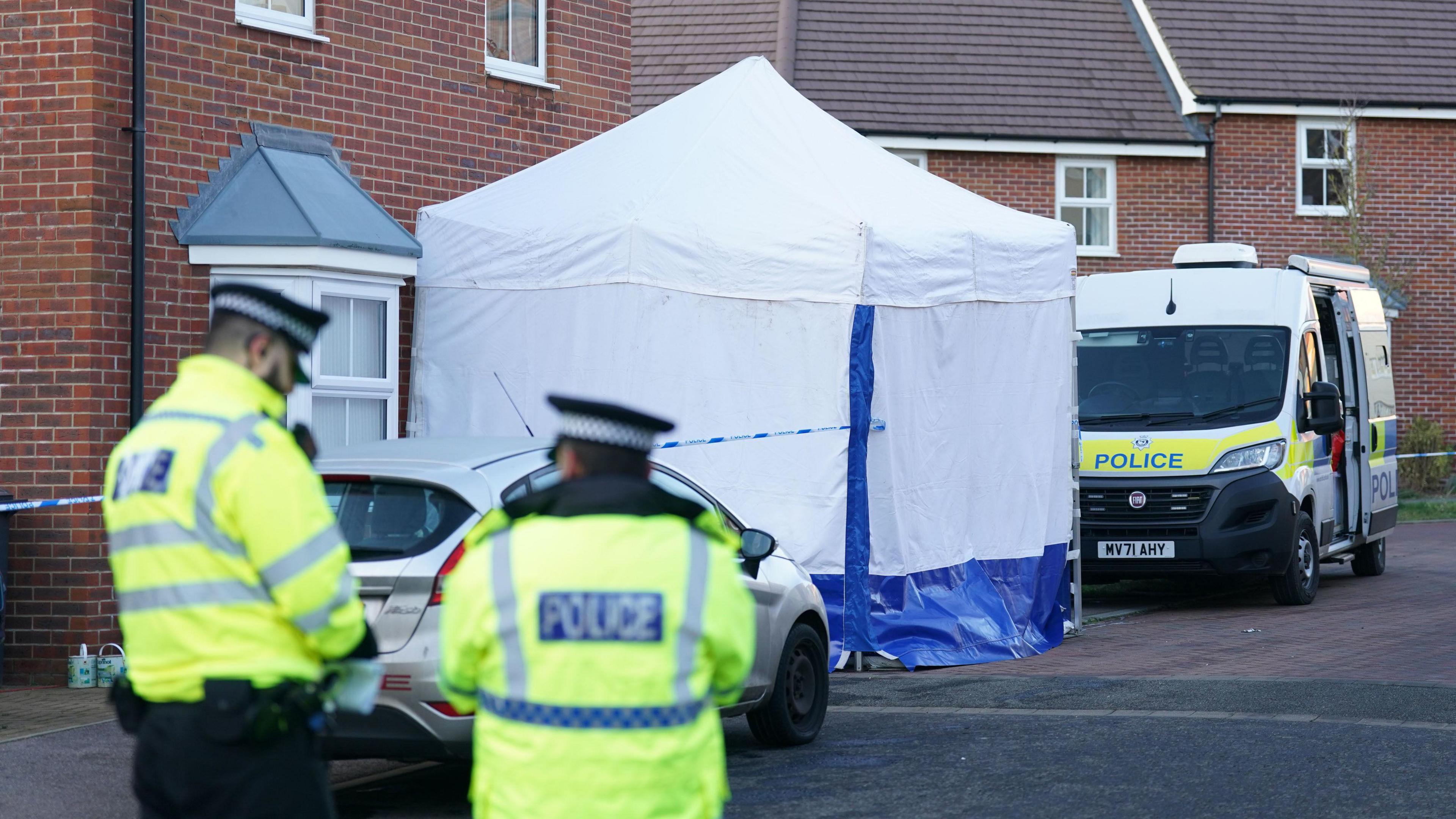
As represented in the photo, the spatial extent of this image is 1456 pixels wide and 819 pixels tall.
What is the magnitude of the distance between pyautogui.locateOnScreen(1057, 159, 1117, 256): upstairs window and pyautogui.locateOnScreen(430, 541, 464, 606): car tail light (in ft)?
69.2

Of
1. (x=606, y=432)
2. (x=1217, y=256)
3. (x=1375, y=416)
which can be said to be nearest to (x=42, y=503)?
(x=606, y=432)

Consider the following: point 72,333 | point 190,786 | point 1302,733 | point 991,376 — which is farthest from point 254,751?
point 991,376

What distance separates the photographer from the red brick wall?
26.7 meters

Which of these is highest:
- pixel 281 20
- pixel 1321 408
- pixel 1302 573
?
pixel 281 20

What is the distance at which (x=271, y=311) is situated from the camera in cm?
389

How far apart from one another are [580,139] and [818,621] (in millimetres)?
6791

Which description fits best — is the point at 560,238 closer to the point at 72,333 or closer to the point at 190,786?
the point at 72,333

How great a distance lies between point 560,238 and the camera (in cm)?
1144

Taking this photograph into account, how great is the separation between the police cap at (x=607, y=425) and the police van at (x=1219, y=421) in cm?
1111

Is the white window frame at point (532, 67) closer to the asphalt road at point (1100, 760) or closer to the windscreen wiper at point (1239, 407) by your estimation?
the windscreen wiper at point (1239, 407)

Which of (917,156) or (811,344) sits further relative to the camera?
(917,156)

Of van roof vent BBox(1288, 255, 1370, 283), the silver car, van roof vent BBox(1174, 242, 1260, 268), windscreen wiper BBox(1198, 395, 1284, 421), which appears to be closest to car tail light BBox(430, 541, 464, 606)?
the silver car

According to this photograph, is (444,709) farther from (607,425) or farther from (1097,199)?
(1097,199)

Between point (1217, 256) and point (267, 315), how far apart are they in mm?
12854
